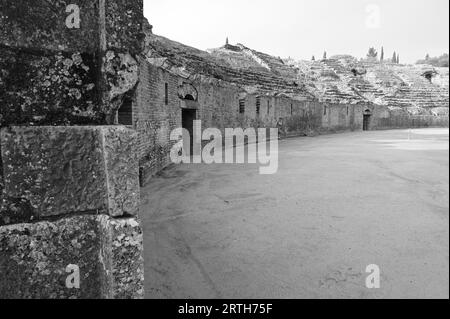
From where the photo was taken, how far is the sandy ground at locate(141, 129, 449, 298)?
283 cm

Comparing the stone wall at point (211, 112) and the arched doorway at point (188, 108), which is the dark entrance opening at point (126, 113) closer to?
the stone wall at point (211, 112)

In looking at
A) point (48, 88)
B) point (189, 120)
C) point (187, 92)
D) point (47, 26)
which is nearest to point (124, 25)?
point (47, 26)

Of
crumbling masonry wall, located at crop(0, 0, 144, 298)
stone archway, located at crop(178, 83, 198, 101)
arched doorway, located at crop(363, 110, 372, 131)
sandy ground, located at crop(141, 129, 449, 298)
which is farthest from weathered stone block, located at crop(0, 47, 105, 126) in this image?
arched doorway, located at crop(363, 110, 372, 131)

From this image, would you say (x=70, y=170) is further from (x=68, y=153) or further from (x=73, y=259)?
(x=73, y=259)

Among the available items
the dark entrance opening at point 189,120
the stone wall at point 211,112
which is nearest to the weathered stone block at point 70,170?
the stone wall at point 211,112

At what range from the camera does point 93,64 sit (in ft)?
5.38

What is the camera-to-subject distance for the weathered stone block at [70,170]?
4.88 feet

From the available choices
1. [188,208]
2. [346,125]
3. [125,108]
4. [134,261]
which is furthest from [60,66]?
[346,125]

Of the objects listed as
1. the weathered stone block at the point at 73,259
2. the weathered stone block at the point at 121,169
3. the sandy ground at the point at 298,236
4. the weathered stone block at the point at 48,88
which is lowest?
the sandy ground at the point at 298,236

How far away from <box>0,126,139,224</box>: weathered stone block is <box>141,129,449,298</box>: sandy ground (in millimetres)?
1440

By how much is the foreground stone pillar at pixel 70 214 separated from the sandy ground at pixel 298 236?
4.03 feet

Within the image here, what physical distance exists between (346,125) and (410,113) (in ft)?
29.7

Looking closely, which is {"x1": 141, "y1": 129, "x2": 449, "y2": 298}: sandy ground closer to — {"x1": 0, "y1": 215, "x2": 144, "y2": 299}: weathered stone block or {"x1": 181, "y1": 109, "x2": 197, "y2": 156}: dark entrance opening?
{"x1": 0, "y1": 215, "x2": 144, "y2": 299}: weathered stone block
